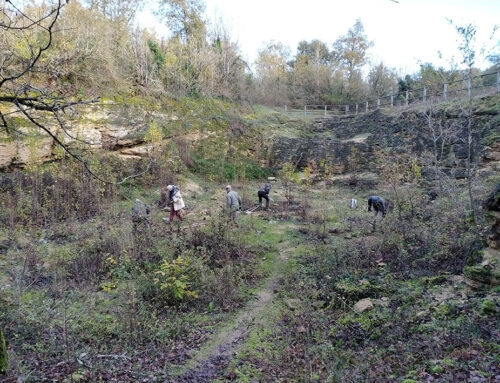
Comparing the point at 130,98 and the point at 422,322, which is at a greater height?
the point at 130,98

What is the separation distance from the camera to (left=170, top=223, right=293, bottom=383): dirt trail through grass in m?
4.89

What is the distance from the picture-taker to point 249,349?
Result: 5523 millimetres

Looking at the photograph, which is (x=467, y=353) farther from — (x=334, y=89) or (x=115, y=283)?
(x=334, y=89)

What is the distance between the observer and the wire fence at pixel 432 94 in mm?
16548

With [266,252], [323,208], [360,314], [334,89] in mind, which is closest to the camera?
[360,314]

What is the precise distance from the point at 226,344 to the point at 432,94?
13465mm

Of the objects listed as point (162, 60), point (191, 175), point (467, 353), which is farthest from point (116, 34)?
point (467, 353)

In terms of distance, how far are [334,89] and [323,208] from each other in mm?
22895

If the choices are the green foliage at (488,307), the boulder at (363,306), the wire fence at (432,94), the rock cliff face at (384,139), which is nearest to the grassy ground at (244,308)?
the green foliage at (488,307)

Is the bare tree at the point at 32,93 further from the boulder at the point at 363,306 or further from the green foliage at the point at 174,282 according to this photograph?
the boulder at the point at 363,306

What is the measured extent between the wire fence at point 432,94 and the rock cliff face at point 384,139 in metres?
1.11

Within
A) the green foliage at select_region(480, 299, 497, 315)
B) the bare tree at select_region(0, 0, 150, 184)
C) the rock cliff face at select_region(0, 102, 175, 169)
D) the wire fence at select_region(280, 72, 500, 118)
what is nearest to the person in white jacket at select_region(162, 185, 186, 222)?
the rock cliff face at select_region(0, 102, 175, 169)

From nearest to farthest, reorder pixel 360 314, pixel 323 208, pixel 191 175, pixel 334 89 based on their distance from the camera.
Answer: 1. pixel 360 314
2. pixel 323 208
3. pixel 191 175
4. pixel 334 89

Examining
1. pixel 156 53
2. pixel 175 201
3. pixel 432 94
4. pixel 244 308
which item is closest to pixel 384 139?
pixel 432 94
